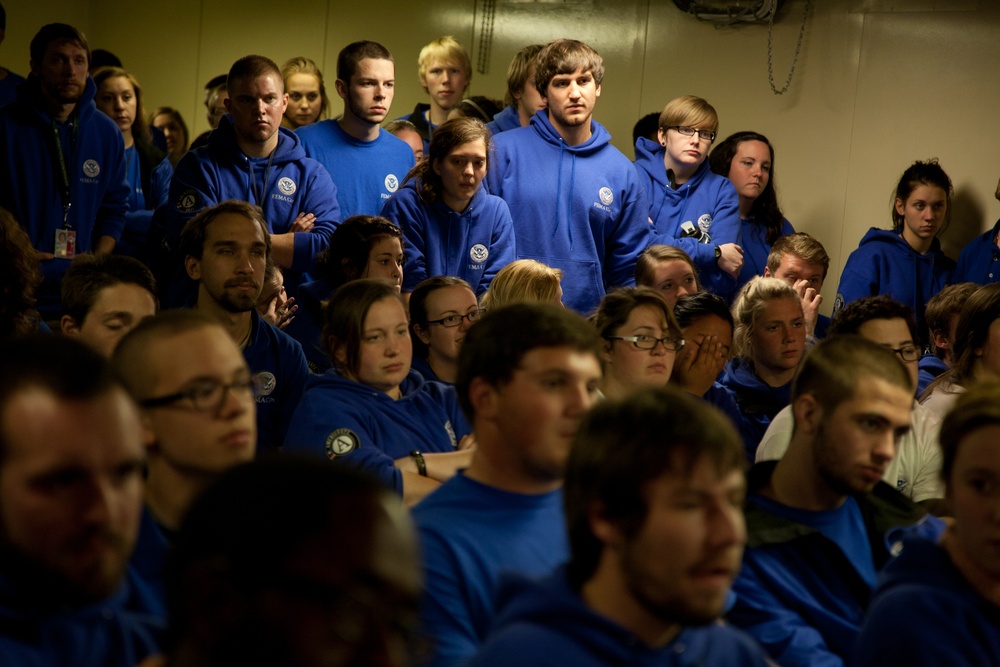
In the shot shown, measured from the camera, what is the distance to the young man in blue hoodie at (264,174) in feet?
14.0

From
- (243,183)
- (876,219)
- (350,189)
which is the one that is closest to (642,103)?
(876,219)

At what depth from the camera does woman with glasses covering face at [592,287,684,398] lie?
10.3 ft

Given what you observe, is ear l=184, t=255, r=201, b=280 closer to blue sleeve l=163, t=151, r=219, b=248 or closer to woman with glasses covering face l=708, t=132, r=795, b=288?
blue sleeve l=163, t=151, r=219, b=248

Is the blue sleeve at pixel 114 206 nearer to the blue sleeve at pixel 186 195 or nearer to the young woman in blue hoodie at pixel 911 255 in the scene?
the blue sleeve at pixel 186 195

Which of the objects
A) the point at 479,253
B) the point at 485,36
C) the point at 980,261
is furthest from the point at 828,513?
the point at 485,36

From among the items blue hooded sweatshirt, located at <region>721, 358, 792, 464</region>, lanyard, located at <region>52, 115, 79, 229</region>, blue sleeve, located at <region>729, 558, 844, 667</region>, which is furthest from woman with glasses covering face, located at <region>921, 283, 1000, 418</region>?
lanyard, located at <region>52, 115, 79, 229</region>

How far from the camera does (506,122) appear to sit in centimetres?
527

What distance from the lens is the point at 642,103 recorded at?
683 cm

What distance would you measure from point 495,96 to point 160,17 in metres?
2.85

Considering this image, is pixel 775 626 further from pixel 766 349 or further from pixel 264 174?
pixel 264 174

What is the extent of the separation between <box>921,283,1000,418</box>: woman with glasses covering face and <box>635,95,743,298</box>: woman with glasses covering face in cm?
153

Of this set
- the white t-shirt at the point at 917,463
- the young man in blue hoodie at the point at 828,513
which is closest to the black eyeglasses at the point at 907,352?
the white t-shirt at the point at 917,463

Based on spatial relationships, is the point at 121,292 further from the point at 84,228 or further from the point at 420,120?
the point at 420,120

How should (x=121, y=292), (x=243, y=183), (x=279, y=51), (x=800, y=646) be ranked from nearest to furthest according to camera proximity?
(x=800, y=646) < (x=121, y=292) < (x=243, y=183) < (x=279, y=51)
